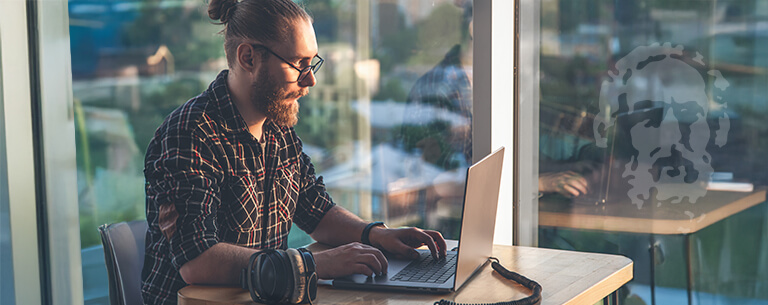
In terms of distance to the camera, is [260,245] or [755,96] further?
[755,96]

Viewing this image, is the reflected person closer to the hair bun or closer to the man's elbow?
the hair bun

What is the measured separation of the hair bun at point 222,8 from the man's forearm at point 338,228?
1.96 ft

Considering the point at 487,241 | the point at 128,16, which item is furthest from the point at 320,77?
the point at 487,241

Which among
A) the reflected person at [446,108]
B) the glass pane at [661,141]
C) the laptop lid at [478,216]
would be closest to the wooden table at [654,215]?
the glass pane at [661,141]

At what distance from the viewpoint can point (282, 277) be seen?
1.30 metres

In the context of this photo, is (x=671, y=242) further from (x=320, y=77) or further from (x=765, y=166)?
(x=320, y=77)

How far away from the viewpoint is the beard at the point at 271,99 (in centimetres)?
175

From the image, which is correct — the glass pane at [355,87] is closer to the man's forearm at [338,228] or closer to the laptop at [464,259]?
the man's forearm at [338,228]

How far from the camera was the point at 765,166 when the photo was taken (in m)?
2.29

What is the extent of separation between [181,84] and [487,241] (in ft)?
5.79

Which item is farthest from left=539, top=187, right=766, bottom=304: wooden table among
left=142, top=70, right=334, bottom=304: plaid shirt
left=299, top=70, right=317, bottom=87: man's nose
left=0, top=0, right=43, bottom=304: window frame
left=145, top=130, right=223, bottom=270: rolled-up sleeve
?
left=0, top=0, right=43, bottom=304: window frame

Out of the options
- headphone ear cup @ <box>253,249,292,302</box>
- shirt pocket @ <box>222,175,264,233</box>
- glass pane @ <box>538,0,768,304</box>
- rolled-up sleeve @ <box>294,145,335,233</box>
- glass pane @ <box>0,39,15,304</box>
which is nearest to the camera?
headphone ear cup @ <box>253,249,292,302</box>

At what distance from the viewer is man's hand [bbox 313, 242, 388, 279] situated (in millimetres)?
1462

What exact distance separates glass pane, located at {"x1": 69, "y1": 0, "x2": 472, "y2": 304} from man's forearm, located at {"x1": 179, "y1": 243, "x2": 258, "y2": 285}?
1502 millimetres
